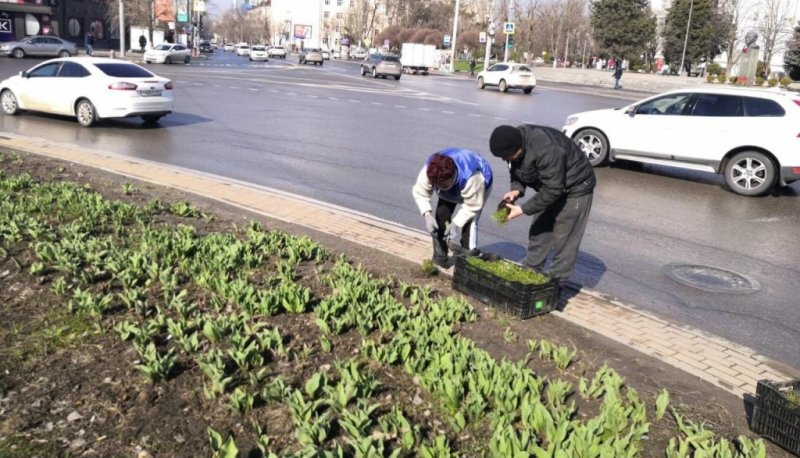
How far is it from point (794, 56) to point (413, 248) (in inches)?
2571

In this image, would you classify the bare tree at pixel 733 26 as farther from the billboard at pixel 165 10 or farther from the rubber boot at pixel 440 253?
the rubber boot at pixel 440 253

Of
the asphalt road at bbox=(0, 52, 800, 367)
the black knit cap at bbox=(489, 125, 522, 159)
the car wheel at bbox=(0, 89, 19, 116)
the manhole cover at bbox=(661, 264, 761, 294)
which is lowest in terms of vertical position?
the manhole cover at bbox=(661, 264, 761, 294)

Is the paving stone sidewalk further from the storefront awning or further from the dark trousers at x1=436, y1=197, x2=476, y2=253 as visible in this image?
the storefront awning

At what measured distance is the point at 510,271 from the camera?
5332 mm

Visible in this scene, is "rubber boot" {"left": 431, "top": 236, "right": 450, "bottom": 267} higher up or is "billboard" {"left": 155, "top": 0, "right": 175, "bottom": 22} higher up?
"billboard" {"left": 155, "top": 0, "right": 175, "bottom": 22}

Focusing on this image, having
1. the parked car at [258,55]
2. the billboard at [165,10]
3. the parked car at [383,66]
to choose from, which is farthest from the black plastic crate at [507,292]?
the billboard at [165,10]

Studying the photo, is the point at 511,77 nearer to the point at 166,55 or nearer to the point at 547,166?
the point at 166,55

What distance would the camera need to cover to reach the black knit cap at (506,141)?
16.3 ft

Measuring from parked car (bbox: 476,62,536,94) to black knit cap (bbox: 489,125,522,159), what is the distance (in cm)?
3343

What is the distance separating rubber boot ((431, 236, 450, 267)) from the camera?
6.10m

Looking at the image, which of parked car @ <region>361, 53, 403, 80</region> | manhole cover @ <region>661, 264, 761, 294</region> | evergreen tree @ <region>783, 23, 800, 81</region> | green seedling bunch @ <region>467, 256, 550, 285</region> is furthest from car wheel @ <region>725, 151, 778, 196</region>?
evergreen tree @ <region>783, 23, 800, 81</region>

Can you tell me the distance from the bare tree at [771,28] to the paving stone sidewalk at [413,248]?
184 ft

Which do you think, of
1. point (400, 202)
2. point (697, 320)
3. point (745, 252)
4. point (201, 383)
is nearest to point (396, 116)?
point (400, 202)

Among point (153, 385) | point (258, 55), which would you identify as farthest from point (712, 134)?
point (258, 55)
